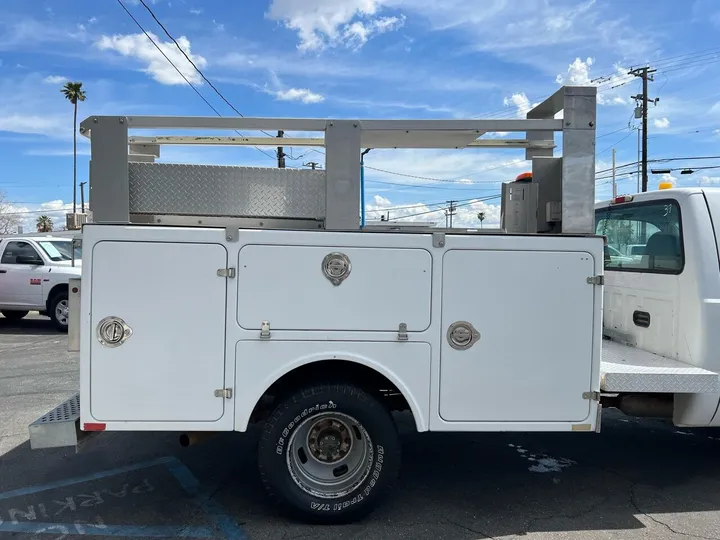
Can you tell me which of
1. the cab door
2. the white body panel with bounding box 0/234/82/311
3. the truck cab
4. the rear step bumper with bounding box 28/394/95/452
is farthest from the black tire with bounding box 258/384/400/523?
the cab door

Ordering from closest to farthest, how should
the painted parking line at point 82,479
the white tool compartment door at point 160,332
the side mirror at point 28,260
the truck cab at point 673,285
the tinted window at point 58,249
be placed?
the white tool compartment door at point 160,332 → the truck cab at point 673,285 → the painted parking line at point 82,479 → the side mirror at point 28,260 → the tinted window at point 58,249

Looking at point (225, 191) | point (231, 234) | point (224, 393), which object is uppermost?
point (225, 191)

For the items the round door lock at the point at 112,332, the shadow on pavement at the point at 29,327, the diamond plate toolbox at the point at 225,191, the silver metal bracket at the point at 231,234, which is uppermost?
the diamond plate toolbox at the point at 225,191

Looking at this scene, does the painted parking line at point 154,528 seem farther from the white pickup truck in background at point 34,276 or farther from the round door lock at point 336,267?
the white pickup truck in background at point 34,276

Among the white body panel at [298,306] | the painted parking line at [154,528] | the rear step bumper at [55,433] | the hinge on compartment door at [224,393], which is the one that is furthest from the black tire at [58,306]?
the hinge on compartment door at [224,393]

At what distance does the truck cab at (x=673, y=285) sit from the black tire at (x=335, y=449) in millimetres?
1764

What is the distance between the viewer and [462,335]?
3375 mm

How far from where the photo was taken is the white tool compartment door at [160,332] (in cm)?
→ 325

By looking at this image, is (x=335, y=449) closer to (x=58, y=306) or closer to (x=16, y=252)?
(x=58, y=306)

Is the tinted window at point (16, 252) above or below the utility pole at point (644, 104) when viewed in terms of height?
below

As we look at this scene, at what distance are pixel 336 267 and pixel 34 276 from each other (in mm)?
9988

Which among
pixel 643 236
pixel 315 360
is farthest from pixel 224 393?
pixel 643 236

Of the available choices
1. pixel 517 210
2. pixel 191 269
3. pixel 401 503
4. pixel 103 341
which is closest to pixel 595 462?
pixel 401 503

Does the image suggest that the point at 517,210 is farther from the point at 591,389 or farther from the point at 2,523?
the point at 2,523
